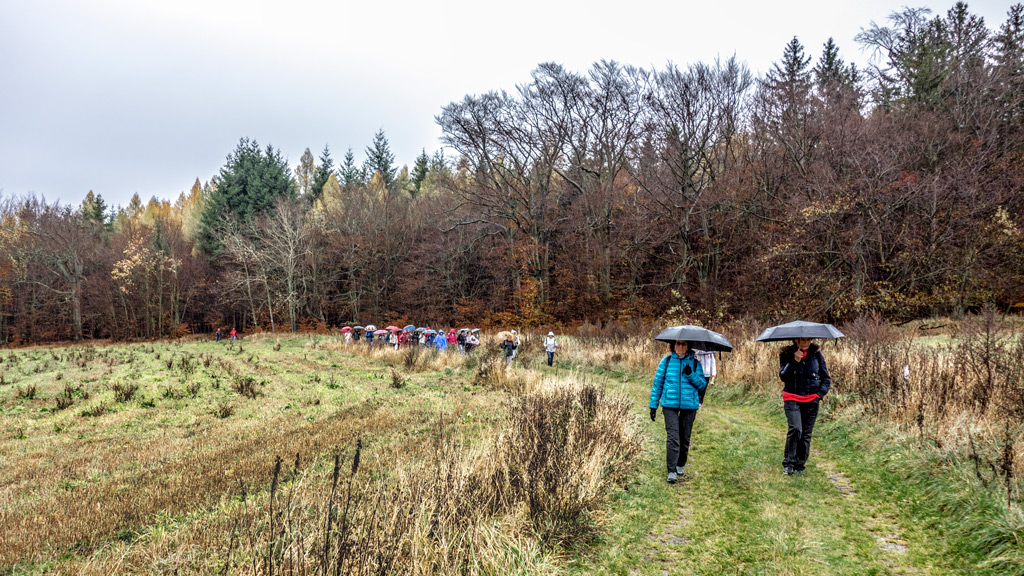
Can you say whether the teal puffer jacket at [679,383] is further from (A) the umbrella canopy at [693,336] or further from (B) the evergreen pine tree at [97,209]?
(B) the evergreen pine tree at [97,209]

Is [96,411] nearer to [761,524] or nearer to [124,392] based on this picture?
[124,392]

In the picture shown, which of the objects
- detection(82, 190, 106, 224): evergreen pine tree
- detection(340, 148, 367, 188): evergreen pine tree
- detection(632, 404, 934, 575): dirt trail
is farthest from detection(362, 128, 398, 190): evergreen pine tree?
detection(632, 404, 934, 575): dirt trail

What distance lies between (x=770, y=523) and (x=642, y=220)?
24.8m

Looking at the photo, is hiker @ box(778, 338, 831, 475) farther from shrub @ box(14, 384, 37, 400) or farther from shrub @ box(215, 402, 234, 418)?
shrub @ box(14, 384, 37, 400)

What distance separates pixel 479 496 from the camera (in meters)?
4.25

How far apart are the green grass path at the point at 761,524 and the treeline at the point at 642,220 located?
1617cm

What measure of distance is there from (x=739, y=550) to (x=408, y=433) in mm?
5117

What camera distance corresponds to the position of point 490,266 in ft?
122

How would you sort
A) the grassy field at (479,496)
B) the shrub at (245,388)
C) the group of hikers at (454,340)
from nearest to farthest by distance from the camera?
the grassy field at (479,496)
the shrub at (245,388)
the group of hikers at (454,340)

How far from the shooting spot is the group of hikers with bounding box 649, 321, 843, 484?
5734 mm

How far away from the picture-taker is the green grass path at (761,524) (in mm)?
3848

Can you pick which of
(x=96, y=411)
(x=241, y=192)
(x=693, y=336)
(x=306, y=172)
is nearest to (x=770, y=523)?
(x=693, y=336)

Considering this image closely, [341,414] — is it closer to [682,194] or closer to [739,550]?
[739,550]

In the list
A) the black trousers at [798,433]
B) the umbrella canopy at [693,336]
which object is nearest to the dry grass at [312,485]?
the umbrella canopy at [693,336]
